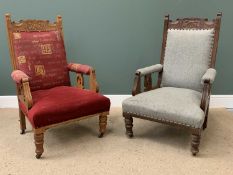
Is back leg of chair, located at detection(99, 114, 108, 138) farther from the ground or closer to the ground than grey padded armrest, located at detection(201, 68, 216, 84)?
closer to the ground

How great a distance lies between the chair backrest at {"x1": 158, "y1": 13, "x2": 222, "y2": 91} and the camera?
8.39 feet

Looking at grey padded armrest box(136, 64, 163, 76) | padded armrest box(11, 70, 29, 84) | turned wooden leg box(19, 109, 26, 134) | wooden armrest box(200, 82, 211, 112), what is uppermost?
padded armrest box(11, 70, 29, 84)

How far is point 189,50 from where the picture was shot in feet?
8.54

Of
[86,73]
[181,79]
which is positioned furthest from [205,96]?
[86,73]

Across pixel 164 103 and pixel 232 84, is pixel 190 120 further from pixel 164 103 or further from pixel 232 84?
pixel 232 84

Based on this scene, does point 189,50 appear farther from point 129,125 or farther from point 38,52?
point 38,52

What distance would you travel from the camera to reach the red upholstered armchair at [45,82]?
2.13m

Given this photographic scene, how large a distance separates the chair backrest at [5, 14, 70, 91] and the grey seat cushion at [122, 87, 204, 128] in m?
0.74

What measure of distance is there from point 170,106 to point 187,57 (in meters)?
0.64

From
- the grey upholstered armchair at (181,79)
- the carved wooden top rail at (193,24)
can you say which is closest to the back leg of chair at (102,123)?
the grey upholstered armchair at (181,79)

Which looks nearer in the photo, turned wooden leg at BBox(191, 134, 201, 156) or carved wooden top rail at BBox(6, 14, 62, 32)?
turned wooden leg at BBox(191, 134, 201, 156)

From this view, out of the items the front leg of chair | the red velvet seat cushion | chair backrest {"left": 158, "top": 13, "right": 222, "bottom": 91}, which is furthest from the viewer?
chair backrest {"left": 158, "top": 13, "right": 222, "bottom": 91}

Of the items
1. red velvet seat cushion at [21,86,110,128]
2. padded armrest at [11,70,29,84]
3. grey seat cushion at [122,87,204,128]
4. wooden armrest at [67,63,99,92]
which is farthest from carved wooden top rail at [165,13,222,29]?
padded armrest at [11,70,29,84]

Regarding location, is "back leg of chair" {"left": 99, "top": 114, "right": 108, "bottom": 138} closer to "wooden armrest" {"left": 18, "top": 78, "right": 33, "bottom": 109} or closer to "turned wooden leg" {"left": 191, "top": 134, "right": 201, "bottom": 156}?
"wooden armrest" {"left": 18, "top": 78, "right": 33, "bottom": 109}
